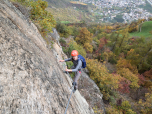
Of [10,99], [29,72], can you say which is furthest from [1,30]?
[10,99]

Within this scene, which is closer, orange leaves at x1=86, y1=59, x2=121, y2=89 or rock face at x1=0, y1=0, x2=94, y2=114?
rock face at x1=0, y1=0, x2=94, y2=114

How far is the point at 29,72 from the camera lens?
3.28m

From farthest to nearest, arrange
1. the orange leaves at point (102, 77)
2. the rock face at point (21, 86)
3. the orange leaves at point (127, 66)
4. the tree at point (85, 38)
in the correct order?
the tree at point (85, 38) → the orange leaves at point (127, 66) → the orange leaves at point (102, 77) → the rock face at point (21, 86)

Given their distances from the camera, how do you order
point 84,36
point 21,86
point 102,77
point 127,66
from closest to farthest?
point 21,86 → point 102,77 → point 127,66 → point 84,36

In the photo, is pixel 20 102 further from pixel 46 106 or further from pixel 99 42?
pixel 99 42

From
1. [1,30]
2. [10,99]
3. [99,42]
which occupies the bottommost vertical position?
[99,42]

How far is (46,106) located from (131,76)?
84.2ft

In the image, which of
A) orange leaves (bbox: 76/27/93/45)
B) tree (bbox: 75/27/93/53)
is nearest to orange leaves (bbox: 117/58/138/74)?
tree (bbox: 75/27/93/53)

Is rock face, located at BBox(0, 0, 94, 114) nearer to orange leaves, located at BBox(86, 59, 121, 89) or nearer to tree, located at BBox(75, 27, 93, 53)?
orange leaves, located at BBox(86, 59, 121, 89)

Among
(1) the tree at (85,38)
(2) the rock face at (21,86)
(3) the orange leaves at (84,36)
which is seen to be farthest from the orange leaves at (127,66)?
(2) the rock face at (21,86)

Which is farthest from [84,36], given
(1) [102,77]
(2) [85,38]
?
(1) [102,77]

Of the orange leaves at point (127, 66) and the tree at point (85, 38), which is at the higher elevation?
the tree at point (85, 38)

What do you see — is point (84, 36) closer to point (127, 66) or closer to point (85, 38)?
point (85, 38)

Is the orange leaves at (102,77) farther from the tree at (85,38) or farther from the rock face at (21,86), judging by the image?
the rock face at (21,86)
